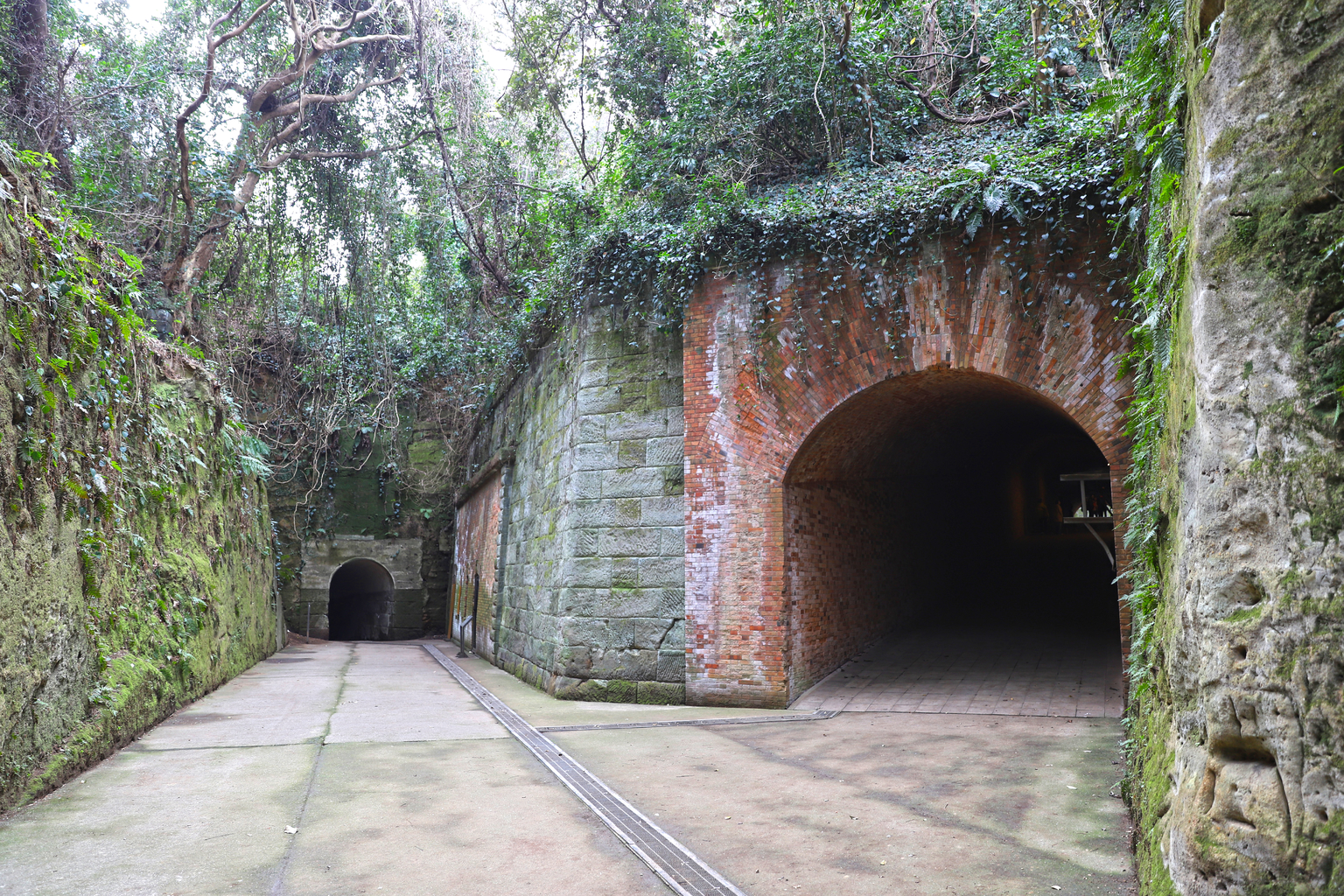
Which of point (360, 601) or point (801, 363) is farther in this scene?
point (360, 601)

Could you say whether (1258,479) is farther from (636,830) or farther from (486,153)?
(486,153)

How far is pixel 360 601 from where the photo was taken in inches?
808

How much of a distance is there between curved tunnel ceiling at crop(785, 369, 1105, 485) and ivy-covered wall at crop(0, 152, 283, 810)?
5.41m

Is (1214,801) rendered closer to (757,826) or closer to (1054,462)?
(757,826)

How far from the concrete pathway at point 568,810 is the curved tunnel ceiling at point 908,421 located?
252 cm

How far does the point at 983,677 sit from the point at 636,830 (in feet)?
17.1

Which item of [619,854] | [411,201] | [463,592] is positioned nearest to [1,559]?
[619,854]

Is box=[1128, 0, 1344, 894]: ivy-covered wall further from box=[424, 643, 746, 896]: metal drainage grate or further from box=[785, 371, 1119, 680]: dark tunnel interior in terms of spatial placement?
box=[785, 371, 1119, 680]: dark tunnel interior

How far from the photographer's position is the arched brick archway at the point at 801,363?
6.12 meters

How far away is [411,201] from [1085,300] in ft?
48.7

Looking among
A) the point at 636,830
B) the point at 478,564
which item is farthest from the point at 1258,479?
the point at 478,564

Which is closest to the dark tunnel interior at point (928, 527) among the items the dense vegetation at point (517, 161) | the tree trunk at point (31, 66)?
the dense vegetation at point (517, 161)

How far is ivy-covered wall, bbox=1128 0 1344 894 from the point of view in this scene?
1986 millimetres

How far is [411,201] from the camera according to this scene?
17.2 meters
